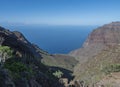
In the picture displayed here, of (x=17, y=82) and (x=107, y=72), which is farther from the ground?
(x=17, y=82)

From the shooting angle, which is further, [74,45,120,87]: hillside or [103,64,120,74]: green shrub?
[74,45,120,87]: hillside

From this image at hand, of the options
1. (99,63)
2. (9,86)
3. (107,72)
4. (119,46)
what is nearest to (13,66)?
(9,86)

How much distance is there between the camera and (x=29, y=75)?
200 feet

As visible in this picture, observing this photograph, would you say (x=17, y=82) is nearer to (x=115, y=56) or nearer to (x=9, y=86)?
(x=9, y=86)

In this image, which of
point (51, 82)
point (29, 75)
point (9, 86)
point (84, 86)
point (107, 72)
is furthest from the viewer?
point (107, 72)

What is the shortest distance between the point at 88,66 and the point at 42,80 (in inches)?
3606

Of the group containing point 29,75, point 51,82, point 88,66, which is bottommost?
point 88,66

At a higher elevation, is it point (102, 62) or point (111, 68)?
point (111, 68)

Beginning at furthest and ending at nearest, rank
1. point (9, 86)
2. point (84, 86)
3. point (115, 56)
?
point (115, 56) → point (84, 86) → point (9, 86)

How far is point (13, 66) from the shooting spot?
61.7 meters

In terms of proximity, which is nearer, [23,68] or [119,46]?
[23,68]

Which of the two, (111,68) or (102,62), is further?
(102,62)

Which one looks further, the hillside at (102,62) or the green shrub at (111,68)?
the hillside at (102,62)

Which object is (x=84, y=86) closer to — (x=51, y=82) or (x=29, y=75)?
(x=51, y=82)
